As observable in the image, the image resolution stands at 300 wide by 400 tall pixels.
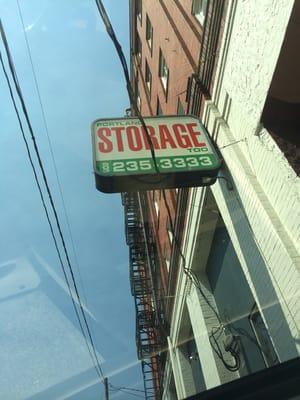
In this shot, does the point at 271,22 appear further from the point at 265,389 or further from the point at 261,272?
the point at 265,389

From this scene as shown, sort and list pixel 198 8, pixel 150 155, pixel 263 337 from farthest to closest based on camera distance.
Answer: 1. pixel 198 8
2. pixel 263 337
3. pixel 150 155

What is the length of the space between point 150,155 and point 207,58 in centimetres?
340

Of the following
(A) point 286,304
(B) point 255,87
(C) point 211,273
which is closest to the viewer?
(A) point 286,304

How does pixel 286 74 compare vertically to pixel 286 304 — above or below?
above

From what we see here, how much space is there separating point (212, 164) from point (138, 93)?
709 inches

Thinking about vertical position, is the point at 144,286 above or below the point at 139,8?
below

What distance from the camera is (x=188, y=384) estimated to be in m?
12.3

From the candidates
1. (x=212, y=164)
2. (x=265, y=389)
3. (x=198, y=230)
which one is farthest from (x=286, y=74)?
(x=198, y=230)

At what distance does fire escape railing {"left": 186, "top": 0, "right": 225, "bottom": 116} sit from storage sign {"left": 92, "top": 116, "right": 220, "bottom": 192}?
1850 millimetres

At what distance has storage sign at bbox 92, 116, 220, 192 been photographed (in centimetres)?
478

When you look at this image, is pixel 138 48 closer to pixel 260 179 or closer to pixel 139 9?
pixel 139 9

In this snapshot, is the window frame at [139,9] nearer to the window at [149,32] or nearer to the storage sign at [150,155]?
the window at [149,32]

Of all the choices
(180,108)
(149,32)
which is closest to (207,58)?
(180,108)

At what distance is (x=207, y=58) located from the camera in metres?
7.16
